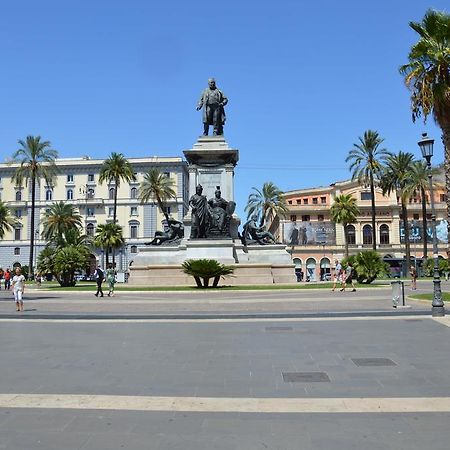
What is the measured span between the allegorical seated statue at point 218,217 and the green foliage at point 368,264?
890cm

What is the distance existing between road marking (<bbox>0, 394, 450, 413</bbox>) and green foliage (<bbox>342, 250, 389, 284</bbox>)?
1218 inches

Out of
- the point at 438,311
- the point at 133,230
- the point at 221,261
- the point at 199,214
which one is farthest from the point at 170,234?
the point at 133,230

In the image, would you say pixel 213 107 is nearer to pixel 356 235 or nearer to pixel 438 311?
pixel 438 311

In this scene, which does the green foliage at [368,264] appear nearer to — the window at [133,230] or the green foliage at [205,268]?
the green foliage at [205,268]

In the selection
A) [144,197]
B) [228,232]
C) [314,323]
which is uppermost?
[144,197]

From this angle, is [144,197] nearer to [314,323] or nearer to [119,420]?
[314,323]

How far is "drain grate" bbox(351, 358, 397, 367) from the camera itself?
8.62 m

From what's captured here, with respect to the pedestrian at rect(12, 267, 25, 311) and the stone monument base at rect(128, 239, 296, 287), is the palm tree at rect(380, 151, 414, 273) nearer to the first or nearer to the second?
the stone monument base at rect(128, 239, 296, 287)

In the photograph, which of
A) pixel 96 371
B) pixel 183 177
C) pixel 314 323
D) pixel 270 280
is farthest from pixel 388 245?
pixel 96 371

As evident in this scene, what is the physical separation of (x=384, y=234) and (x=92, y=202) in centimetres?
5451

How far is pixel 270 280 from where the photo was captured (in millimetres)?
35156

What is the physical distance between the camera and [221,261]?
33.9m

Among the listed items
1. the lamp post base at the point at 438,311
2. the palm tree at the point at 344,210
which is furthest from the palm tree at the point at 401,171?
the lamp post base at the point at 438,311

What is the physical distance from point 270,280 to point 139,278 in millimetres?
8979
